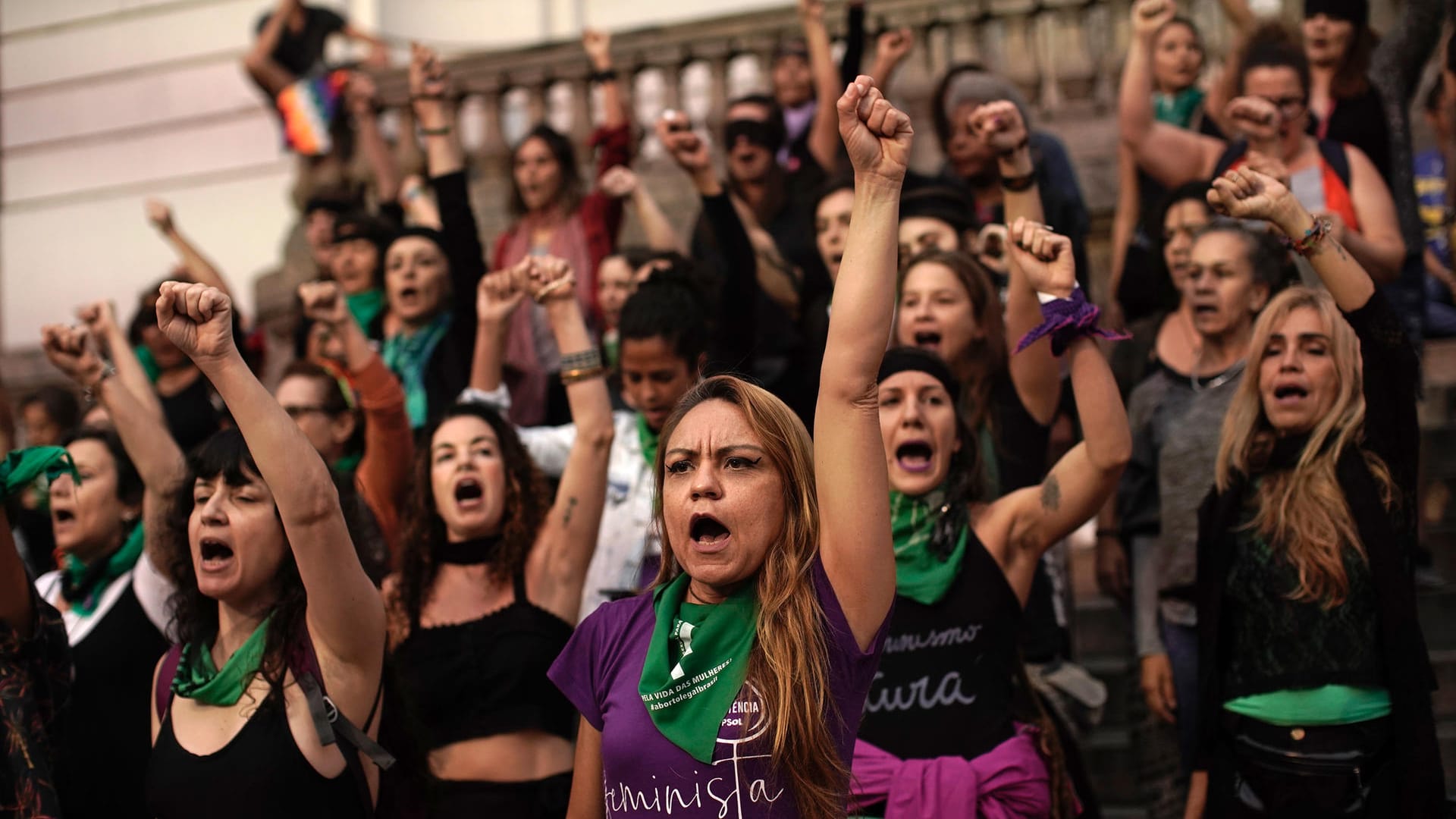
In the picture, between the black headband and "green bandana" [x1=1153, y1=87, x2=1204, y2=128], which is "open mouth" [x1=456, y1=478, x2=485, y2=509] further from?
"green bandana" [x1=1153, y1=87, x2=1204, y2=128]

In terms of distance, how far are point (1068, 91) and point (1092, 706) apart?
520cm

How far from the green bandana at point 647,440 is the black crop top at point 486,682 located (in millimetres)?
763

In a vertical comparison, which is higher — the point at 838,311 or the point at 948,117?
the point at 948,117

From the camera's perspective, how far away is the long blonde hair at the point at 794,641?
8.70 feet

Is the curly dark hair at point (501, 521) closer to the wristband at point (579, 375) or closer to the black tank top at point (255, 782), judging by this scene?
the wristband at point (579, 375)

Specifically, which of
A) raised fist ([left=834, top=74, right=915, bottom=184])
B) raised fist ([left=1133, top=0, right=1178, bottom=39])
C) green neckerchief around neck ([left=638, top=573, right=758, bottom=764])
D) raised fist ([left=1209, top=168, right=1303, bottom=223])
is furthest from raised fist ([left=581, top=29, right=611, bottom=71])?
green neckerchief around neck ([left=638, top=573, right=758, bottom=764])

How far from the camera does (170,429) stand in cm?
609

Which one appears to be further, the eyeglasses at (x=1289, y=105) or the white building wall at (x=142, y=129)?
the white building wall at (x=142, y=129)

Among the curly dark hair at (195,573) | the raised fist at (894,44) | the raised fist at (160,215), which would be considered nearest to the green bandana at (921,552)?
the curly dark hair at (195,573)

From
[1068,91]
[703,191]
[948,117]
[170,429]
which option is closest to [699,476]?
[703,191]

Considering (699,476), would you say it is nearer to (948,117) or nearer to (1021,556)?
(1021,556)

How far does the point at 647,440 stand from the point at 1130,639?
186 cm

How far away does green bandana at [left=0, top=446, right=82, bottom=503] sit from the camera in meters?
3.47

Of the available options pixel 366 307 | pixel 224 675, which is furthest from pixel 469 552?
pixel 366 307
